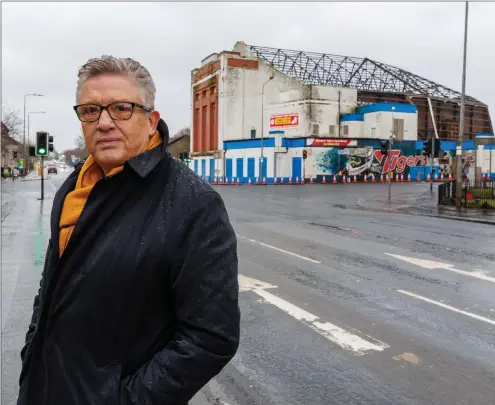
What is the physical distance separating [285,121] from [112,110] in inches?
2269

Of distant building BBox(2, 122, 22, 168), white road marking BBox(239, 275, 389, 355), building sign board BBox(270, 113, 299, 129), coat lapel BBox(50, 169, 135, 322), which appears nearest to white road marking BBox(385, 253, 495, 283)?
white road marking BBox(239, 275, 389, 355)

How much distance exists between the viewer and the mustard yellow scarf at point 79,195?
205cm

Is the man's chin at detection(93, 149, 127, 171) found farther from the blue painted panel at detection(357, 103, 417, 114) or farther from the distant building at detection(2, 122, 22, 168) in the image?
the distant building at detection(2, 122, 22, 168)

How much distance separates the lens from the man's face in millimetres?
2061

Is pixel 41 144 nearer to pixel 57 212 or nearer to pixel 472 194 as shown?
pixel 472 194

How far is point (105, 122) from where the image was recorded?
6.76ft

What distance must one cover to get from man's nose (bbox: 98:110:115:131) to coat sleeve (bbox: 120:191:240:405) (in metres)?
0.46

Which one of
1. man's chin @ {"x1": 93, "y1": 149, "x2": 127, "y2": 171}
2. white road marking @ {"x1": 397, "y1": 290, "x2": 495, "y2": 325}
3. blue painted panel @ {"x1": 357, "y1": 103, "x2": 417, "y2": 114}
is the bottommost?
white road marking @ {"x1": 397, "y1": 290, "x2": 495, "y2": 325}

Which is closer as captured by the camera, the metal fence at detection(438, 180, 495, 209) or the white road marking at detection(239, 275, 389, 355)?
the white road marking at detection(239, 275, 389, 355)

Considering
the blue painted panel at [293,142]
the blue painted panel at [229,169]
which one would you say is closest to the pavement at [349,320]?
the blue painted panel at [293,142]

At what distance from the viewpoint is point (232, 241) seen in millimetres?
2004

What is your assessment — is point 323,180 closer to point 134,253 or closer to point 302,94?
point 302,94

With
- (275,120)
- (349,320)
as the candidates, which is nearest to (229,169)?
(275,120)

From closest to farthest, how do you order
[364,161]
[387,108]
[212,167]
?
[364,161]
[387,108]
[212,167]
